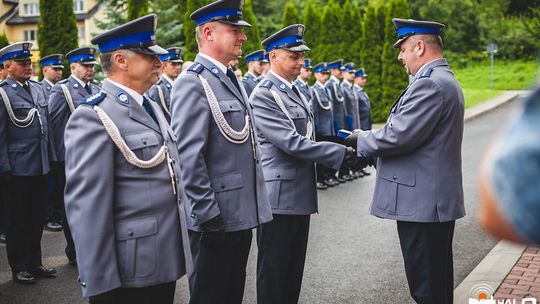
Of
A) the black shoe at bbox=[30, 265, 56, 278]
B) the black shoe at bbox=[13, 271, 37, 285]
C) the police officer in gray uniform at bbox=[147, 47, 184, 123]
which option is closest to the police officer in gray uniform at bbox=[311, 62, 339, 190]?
the police officer in gray uniform at bbox=[147, 47, 184, 123]

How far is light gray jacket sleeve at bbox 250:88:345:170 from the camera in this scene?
4465 millimetres

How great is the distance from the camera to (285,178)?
461 cm

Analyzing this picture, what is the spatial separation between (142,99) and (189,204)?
780mm

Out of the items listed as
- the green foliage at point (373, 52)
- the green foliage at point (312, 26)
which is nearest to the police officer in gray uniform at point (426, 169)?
the green foliage at point (373, 52)

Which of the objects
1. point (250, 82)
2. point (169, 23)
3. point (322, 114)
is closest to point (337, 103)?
point (322, 114)

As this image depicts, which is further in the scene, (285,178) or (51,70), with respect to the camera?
(51,70)

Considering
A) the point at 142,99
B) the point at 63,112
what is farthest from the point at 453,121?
the point at 63,112

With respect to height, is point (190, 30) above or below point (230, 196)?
above

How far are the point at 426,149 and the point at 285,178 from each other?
1.09 meters

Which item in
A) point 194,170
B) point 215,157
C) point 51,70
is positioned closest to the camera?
point 194,170

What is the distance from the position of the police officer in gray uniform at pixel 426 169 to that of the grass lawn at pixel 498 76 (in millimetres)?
31174

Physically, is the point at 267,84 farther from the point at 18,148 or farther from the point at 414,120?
the point at 18,148

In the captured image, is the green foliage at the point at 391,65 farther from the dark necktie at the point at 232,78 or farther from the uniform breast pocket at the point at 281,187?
the dark necktie at the point at 232,78

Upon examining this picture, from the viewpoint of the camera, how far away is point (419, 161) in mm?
4059
